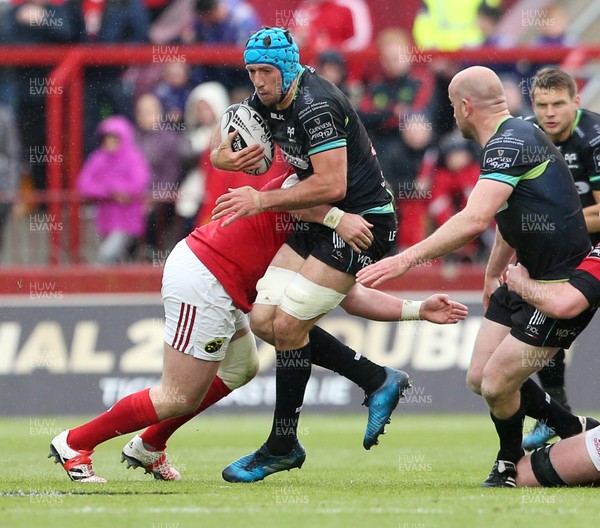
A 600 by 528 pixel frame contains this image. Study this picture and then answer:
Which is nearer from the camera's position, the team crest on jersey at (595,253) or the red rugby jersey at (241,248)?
the team crest on jersey at (595,253)

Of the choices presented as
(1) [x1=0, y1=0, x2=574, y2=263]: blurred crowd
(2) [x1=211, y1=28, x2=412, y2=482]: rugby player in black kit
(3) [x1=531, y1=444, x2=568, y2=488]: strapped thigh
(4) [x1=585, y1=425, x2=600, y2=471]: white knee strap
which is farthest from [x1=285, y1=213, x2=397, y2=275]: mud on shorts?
(1) [x1=0, y1=0, x2=574, y2=263]: blurred crowd

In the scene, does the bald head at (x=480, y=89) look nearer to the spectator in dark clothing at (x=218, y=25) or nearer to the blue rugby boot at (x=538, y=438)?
the blue rugby boot at (x=538, y=438)

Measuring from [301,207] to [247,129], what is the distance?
61 centimetres

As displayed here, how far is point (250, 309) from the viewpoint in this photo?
7855mm

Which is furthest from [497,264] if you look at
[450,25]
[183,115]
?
[450,25]

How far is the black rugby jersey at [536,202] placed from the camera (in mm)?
7027

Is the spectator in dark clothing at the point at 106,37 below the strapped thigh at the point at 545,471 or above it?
above

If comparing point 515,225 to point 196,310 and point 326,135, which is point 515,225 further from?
point 196,310

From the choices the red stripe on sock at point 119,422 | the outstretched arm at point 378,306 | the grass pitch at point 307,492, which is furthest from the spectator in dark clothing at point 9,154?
the outstretched arm at point 378,306

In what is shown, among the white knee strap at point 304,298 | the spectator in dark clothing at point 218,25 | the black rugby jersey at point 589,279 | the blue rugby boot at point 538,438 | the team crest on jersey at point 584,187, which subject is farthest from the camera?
the spectator in dark clothing at point 218,25

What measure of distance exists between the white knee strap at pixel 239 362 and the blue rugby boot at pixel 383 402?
774 mm

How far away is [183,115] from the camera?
45.4ft

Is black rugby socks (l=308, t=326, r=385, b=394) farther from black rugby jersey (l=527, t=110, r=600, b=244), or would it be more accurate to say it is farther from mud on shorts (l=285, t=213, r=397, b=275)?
black rugby jersey (l=527, t=110, r=600, b=244)

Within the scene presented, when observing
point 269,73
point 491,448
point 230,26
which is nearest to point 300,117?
point 269,73
